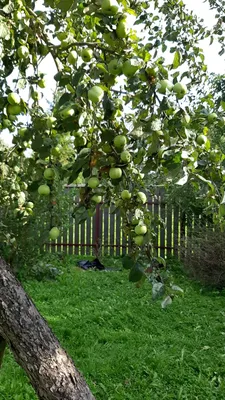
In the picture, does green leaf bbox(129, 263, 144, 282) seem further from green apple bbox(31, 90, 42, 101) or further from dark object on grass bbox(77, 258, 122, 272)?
dark object on grass bbox(77, 258, 122, 272)

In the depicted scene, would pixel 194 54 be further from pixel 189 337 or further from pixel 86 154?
pixel 189 337

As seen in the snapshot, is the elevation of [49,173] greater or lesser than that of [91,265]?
greater

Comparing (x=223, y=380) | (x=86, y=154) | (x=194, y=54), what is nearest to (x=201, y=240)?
(x=223, y=380)

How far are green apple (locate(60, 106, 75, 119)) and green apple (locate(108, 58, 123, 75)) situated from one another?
128 millimetres

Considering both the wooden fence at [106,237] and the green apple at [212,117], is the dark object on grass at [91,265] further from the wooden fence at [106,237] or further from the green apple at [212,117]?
the green apple at [212,117]

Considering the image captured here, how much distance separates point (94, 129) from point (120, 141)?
200 mm

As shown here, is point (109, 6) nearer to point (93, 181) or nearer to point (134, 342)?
point (93, 181)

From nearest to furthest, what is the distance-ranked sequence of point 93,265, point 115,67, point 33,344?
point 115,67, point 33,344, point 93,265

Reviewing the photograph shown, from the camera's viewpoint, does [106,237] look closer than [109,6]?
No

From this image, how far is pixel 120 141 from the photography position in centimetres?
113

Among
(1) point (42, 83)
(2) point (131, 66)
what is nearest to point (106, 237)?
(1) point (42, 83)

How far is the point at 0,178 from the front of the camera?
5.65 ft

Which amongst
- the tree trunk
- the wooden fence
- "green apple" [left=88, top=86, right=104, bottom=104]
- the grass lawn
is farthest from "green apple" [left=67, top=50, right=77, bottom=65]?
the wooden fence

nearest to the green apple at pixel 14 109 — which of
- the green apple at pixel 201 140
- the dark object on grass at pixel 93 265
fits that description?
the green apple at pixel 201 140
